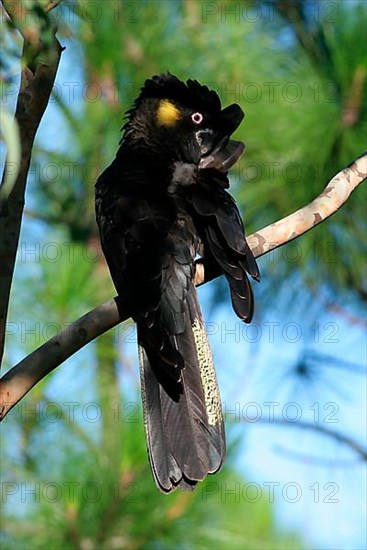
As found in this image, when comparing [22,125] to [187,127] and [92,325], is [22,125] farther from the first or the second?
[187,127]

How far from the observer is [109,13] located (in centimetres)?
524


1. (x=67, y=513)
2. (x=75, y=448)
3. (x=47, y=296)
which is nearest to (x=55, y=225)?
(x=47, y=296)

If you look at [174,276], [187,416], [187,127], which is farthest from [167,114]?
[187,416]

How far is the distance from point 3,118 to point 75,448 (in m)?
3.30

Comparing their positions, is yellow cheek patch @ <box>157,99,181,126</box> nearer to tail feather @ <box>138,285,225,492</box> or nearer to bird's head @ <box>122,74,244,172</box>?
bird's head @ <box>122,74,244,172</box>

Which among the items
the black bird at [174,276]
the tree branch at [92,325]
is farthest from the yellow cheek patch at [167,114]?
the tree branch at [92,325]

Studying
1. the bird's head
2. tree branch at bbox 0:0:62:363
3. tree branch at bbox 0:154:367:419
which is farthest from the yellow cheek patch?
tree branch at bbox 0:0:62:363

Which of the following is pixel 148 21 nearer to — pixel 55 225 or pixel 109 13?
pixel 109 13

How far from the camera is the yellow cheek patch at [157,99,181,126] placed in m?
3.61

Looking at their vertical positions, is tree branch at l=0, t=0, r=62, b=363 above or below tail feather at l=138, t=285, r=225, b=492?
above

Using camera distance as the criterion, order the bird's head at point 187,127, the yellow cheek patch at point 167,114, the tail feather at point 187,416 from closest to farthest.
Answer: the tail feather at point 187,416
the bird's head at point 187,127
the yellow cheek patch at point 167,114

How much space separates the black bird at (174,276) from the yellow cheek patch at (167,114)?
0.62 feet

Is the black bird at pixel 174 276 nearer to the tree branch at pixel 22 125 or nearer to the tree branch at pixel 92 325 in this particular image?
the tree branch at pixel 92 325

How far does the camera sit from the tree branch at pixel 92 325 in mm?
2467
